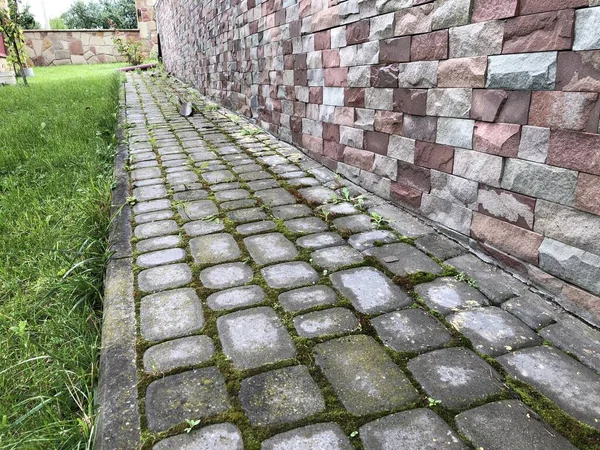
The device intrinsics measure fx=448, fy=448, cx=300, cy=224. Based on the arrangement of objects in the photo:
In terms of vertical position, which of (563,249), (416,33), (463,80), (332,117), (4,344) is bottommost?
(4,344)

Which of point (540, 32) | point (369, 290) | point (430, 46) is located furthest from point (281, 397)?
point (430, 46)

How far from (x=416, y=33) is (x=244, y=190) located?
159cm

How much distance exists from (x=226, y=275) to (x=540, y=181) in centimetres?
146

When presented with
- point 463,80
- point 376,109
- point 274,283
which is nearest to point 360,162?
point 376,109

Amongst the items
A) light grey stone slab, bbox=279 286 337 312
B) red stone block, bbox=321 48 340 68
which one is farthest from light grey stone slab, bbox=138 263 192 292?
red stone block, bbox=321 48 340 68

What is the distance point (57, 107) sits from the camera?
21.7 ft

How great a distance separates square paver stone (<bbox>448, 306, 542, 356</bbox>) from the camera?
1634 millimetres

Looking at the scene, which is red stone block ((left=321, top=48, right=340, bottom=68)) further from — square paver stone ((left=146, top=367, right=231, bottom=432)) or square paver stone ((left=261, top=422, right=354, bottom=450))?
square paver stone ((left=261, top=422, right=354, bottom=450))

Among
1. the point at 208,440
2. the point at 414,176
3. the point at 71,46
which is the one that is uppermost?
the point at 71,46

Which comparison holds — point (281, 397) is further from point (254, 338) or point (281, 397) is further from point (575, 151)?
point (575, 151)

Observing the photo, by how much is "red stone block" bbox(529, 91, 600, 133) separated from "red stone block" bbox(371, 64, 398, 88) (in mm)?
1071

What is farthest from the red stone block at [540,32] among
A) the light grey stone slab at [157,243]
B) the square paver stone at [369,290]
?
the light grey stone slab at [157,243]

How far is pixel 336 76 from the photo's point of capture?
3.51 metres

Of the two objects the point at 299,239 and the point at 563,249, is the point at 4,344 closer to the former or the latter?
the point at 299,239
